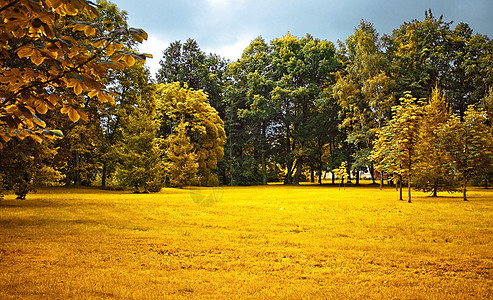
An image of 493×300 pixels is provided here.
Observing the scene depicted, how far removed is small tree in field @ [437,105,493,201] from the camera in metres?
14.9

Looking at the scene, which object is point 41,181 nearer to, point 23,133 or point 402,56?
point 23,133

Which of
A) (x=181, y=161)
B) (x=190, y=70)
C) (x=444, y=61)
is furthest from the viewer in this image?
(x=190, y=70)

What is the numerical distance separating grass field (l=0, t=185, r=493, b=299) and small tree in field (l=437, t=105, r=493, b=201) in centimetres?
610

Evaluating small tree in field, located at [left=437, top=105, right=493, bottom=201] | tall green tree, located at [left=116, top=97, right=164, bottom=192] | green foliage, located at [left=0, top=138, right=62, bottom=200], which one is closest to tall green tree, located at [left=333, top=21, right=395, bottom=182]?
small tree in field, located at [left=437, top=105, right=493, bottom=201]

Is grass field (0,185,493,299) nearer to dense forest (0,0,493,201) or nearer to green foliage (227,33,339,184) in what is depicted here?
dense forest (0,0,493,201)

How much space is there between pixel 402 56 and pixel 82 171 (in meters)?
33.9

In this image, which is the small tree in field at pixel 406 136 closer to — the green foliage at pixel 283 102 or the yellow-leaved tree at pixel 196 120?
the green foliage at pixel 283 102

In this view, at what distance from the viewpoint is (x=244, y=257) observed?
5426 millimetres

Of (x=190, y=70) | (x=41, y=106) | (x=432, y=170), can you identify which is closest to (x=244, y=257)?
(x=41, y=106)

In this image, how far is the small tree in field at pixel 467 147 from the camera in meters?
→ 14.9

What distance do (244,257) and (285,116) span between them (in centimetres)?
3368

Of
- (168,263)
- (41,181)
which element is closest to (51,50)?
(168,263)

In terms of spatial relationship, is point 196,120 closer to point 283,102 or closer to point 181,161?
point 181,161

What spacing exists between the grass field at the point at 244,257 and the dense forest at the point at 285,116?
4438 mm
